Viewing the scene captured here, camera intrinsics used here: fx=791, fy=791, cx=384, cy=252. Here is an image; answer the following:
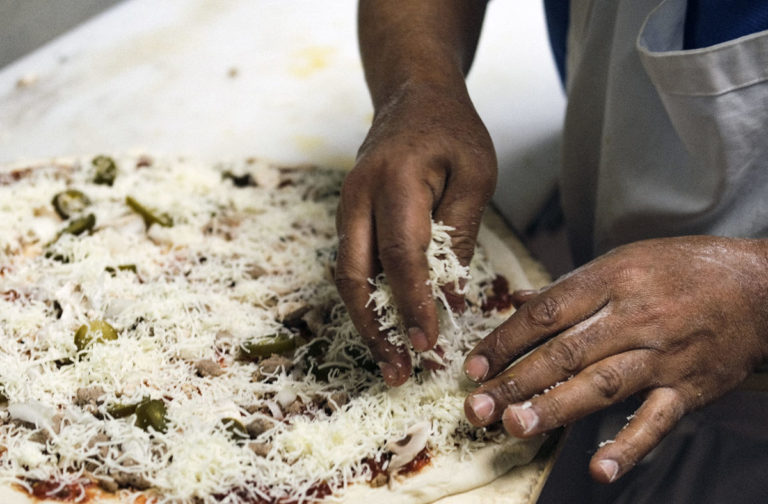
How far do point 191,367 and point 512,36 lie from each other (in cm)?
218

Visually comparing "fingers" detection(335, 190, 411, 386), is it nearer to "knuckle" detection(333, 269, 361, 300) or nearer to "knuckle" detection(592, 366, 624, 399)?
"knuckle" detection(333, 269, 361, 300)

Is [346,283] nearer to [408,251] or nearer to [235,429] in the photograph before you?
[408,251]

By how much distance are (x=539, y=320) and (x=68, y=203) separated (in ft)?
4.51

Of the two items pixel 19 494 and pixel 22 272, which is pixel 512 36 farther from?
pixel 19 494

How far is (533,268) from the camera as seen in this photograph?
2.02m

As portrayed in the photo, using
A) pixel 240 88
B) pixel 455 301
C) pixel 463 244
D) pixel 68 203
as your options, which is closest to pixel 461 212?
pixel 463 244

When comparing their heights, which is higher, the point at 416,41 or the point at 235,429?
the point at 416,41

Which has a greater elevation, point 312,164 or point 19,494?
point 312,164

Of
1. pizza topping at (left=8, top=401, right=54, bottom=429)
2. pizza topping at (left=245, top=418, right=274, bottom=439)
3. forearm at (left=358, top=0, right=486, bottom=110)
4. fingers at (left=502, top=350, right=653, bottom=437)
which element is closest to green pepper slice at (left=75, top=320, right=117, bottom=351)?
pizza topping at (left=8, top=401, right=54, bottom=429)

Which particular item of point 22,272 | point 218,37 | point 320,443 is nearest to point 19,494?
point 320,443

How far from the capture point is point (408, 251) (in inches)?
53.4

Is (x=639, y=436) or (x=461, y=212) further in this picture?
(x=461, y=212)

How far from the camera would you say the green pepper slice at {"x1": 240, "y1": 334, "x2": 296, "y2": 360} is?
168 cm

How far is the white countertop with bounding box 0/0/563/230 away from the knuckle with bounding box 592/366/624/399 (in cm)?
127
